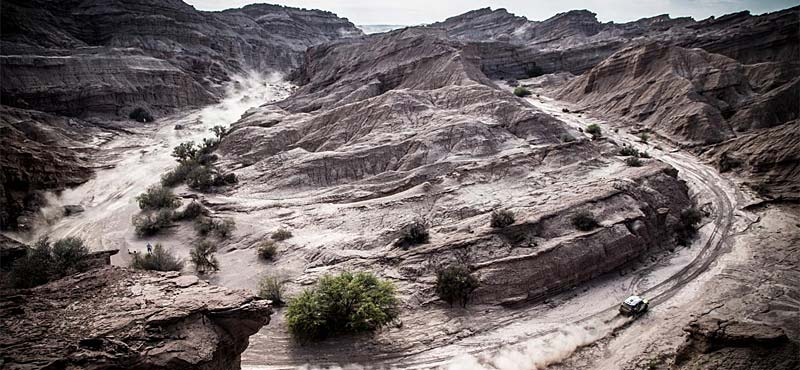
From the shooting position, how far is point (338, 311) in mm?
12039

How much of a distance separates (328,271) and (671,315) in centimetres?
1148

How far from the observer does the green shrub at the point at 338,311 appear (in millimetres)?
11781

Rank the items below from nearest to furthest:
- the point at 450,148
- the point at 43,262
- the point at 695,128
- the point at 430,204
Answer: the point at 43,262
the point at 430,204
the point at 450,148
the point at 695,128

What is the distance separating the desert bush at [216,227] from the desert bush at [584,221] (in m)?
14.7

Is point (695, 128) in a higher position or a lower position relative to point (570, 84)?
lower

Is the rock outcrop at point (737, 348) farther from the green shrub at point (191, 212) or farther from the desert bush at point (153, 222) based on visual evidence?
the desert bush at point (153, 222)

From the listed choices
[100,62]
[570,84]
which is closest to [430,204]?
[570,84]

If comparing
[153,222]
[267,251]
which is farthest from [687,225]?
[153,222]

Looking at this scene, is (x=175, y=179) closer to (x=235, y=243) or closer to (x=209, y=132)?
(x=235, y=243)

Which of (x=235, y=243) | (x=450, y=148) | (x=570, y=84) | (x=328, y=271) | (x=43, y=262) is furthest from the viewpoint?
(x=570, y=84)

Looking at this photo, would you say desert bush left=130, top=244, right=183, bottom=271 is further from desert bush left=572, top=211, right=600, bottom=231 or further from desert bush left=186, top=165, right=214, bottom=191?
desert bush left=572, top=211, right=600, bottom=231

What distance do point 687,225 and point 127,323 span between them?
21.3 metres

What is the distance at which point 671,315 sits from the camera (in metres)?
13.4

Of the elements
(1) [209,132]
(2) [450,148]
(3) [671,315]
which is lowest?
(3) [671,315]
